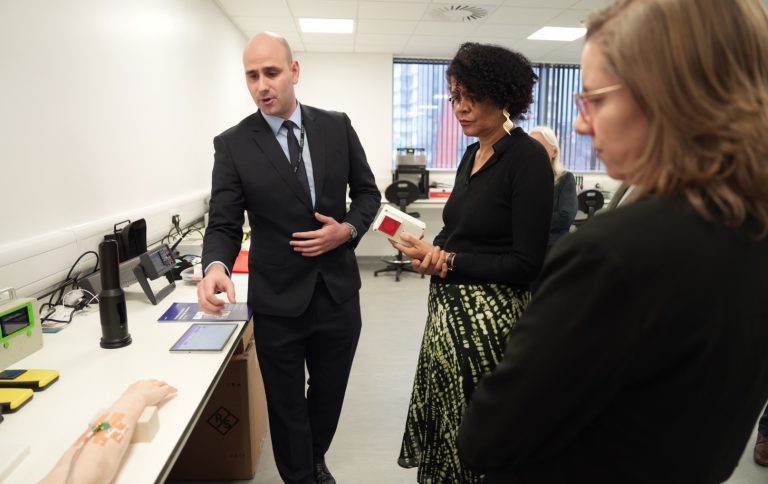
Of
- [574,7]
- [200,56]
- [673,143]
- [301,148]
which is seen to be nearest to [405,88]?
[574,7]

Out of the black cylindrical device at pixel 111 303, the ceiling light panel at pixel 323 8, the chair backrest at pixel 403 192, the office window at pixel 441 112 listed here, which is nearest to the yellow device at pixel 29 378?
the black cylindrical device at pixel 111 303

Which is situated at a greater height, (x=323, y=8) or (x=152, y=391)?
(x=323, y=8)

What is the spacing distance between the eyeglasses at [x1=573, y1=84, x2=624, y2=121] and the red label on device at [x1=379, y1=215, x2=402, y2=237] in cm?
98

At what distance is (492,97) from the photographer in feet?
4.45

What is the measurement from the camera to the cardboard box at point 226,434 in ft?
6.13

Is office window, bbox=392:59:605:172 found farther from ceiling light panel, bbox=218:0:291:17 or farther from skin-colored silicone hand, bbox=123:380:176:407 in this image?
skin-colored silicone hand, bbox=123:380:176:407

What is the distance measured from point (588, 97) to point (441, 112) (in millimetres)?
6364

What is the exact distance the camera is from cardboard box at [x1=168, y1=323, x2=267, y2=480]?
1869mm

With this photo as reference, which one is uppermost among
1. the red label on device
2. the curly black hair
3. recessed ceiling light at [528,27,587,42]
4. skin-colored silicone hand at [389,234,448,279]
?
recessed ceiling light at [528,27,587,42]

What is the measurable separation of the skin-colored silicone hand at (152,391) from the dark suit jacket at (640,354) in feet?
2.54

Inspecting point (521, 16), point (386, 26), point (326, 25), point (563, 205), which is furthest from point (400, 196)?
point (563, 205)

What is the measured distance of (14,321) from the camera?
1.30 metres

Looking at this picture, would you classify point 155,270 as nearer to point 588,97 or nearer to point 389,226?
point 389,226

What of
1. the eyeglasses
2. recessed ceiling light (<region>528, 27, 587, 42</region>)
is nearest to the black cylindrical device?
the eyeglasses
